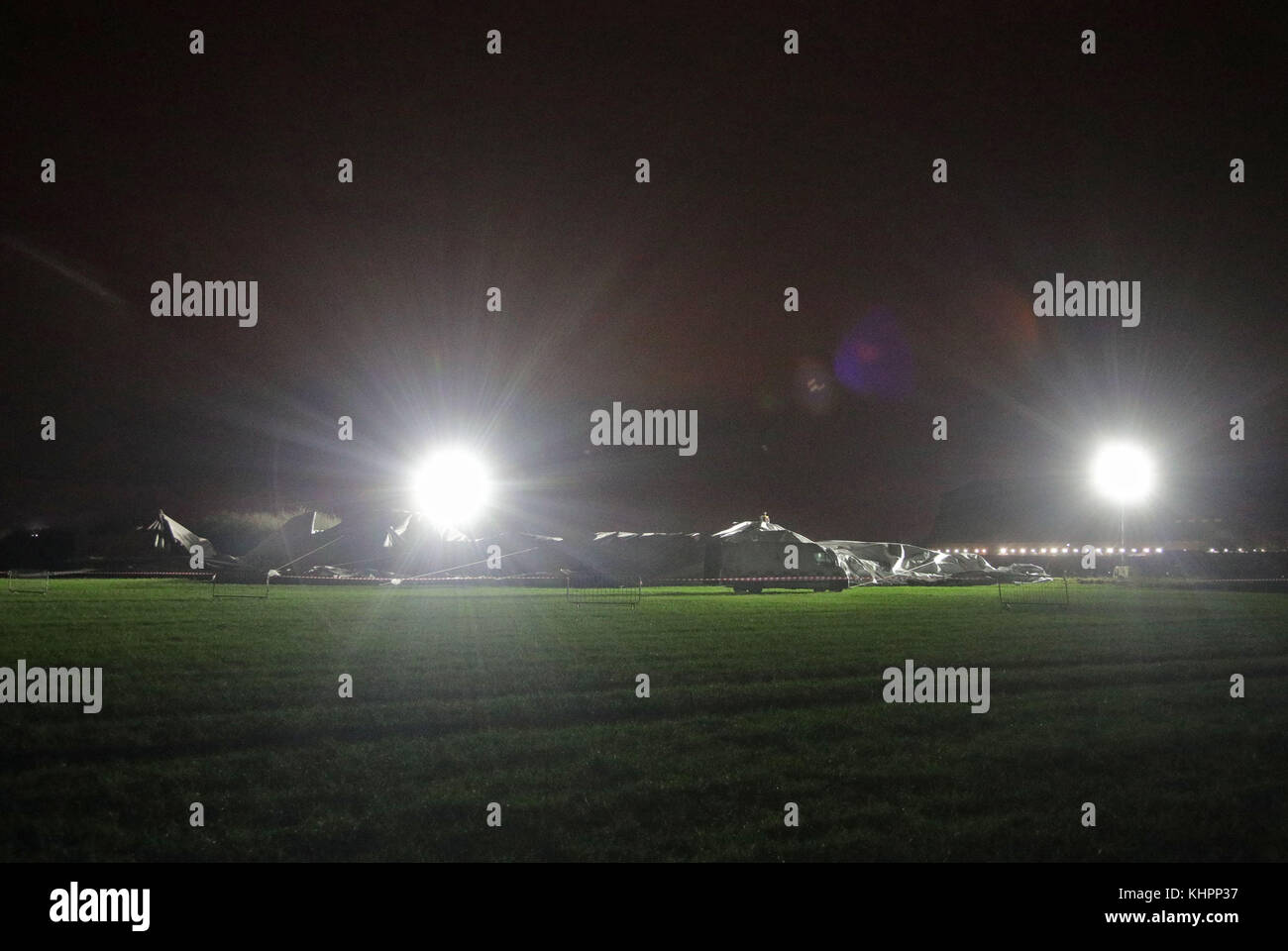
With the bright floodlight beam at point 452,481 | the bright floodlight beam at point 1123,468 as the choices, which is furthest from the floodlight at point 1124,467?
the bright floodlight beam at point 452,481

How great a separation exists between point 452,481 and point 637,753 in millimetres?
50462

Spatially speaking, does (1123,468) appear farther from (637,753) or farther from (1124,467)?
(637,753)

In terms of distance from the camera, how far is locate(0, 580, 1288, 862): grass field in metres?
5.84

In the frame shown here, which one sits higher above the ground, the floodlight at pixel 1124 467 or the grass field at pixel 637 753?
the floodlight at pixel 1124 467

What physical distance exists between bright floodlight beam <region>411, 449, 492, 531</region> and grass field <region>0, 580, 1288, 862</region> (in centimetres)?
3872

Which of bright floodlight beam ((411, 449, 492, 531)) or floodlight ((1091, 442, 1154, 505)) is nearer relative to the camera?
bright floodlight beam ((411, 449, 492, 531))

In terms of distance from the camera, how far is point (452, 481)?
56969 millimetres

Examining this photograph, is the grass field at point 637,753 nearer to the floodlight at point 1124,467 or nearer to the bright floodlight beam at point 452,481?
the bright floodlight beam at point 452,481

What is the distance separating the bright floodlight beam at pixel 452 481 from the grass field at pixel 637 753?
38720 mm

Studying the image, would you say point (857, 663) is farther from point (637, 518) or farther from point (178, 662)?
point (637, 518)

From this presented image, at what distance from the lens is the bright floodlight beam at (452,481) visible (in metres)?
54.6

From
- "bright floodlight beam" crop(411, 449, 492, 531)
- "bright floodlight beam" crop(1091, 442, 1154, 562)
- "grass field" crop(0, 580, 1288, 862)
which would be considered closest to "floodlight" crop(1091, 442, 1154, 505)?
"bright floodlight beam" crop(1091, 442, 1154, 562)

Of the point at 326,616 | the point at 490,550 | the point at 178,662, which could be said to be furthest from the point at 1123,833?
the point at 490,550

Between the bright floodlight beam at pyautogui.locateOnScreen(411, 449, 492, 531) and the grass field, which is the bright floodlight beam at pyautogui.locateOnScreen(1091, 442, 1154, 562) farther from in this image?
the grass field
